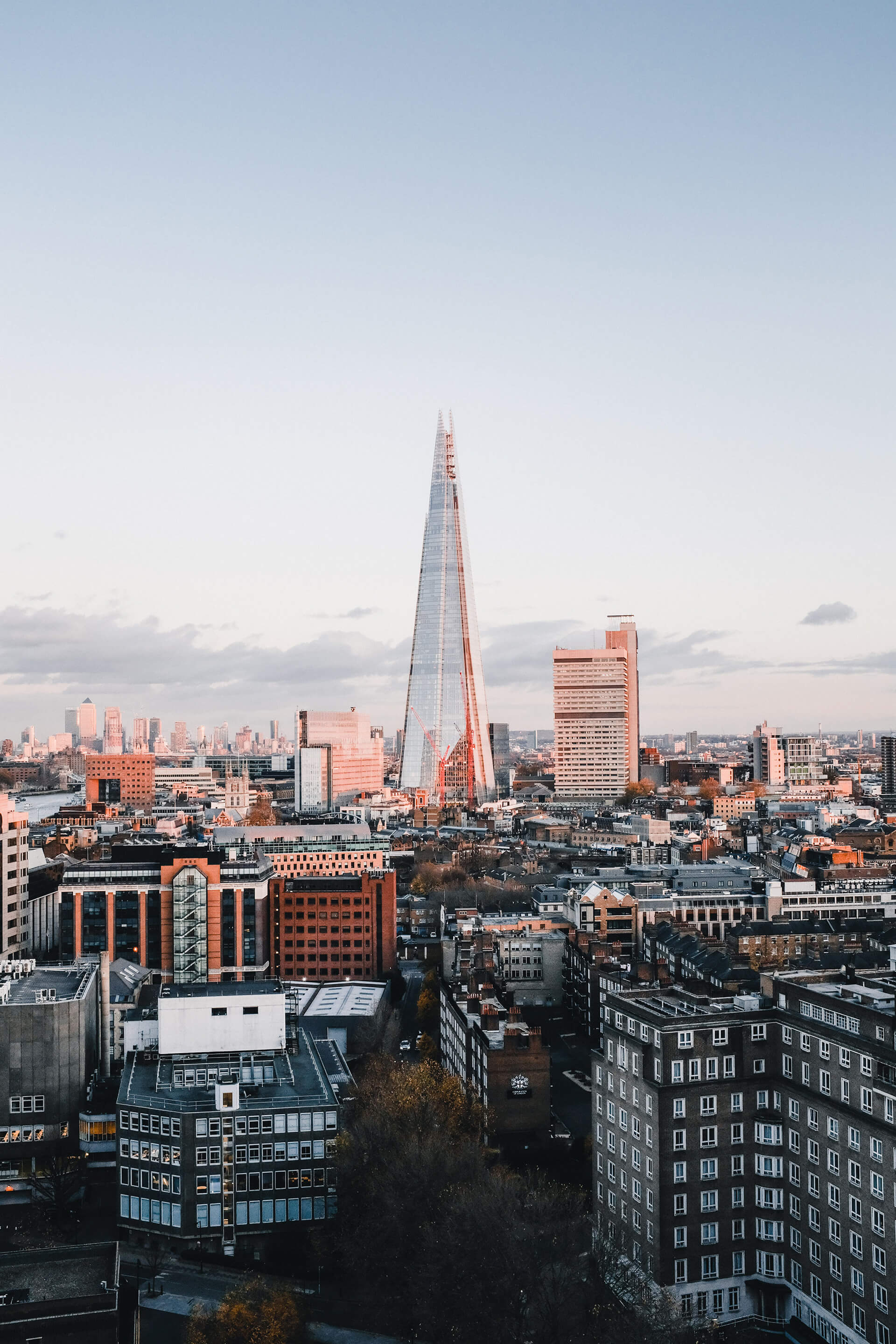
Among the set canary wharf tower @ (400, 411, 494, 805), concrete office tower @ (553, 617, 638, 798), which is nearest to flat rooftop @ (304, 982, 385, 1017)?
canary wharf tower @ (400, 411, 494, 805)

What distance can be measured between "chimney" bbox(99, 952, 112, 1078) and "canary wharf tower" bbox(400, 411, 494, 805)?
96.4 m

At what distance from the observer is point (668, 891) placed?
56469 millimetres

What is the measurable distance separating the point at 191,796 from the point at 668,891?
362 feet

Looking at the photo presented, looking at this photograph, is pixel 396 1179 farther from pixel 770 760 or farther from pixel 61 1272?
pixel 770 760

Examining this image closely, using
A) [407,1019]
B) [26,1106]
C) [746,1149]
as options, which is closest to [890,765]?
[407,1019]

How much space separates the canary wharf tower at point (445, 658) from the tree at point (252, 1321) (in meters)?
110

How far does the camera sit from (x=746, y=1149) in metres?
22.9

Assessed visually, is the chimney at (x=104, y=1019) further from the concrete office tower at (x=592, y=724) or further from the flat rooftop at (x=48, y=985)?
the concrete office tower at (x=592, y=724)

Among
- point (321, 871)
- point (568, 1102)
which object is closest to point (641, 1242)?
point (568, 1102)

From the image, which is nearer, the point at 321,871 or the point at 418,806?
the point at 321,871

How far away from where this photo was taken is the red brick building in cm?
5175

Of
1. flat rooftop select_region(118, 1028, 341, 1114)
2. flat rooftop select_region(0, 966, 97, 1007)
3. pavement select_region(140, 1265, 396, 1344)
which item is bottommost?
pavement select_region(140, 1265, 396, 1344)

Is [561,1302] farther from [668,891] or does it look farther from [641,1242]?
[668,891]

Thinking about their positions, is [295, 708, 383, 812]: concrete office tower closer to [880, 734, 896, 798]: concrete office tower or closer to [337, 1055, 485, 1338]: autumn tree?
[880, 734, 896, 798]: concrete office tower
